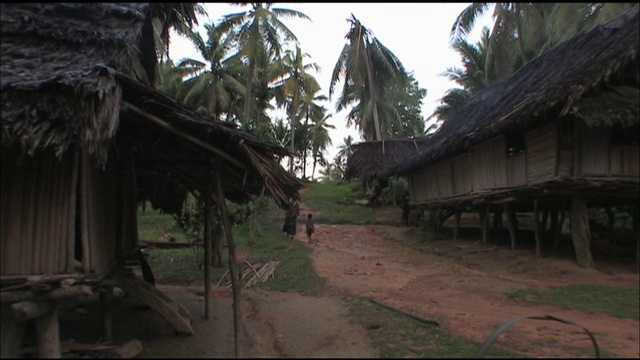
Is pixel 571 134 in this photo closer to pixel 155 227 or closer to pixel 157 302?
pixel 157 302

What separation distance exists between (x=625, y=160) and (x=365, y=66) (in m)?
17.2

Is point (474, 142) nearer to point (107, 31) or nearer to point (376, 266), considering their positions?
Answer: point (376, 266)

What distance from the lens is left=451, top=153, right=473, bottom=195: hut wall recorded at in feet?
47.8

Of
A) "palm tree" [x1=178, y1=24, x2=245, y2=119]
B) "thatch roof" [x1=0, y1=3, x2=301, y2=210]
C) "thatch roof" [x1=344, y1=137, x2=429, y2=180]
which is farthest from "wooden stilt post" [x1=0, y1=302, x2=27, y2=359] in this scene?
"palm tree" [x1=178, y1=24, x2=245, y2=119]

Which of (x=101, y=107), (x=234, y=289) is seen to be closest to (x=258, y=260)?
(x=234, y=289)

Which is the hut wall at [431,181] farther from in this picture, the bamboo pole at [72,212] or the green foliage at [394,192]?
the bamboo pole at [72,212]

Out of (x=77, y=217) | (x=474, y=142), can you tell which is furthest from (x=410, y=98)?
(x=77, y=217)

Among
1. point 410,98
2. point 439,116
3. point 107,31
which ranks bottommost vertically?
point 107,31

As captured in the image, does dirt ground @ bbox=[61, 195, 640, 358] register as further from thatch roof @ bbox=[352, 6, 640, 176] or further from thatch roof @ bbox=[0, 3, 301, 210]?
thatch roof @ bbox=[352, 6, 640, 176]

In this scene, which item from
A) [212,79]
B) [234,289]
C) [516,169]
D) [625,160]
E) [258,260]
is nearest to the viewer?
[234,289]

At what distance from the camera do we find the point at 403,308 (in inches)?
297

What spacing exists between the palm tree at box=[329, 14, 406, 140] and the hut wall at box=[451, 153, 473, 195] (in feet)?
35.2

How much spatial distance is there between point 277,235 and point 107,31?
42.4 ft

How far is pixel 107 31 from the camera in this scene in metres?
6.54
